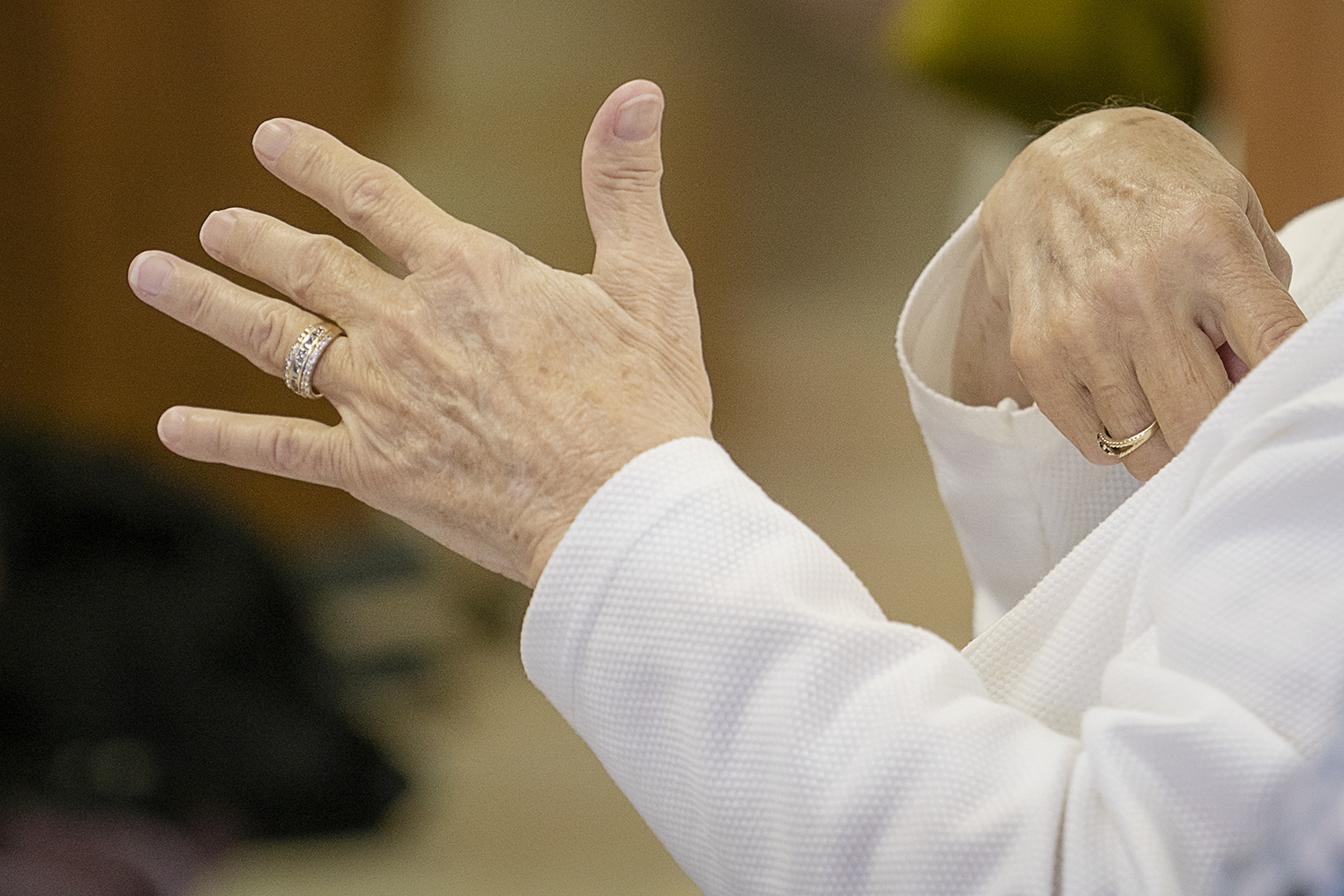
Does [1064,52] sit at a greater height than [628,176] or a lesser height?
lesser

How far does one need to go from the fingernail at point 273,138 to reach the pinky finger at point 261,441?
4.2 inches

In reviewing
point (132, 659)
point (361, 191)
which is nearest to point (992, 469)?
point (361, 191)

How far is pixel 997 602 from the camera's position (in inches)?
27.5

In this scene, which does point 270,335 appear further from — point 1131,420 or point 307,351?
point 1131,420

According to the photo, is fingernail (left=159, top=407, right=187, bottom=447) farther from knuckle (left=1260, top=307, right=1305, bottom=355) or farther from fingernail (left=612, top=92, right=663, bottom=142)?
knuckle (left=1260, top=307, right=1305, bottom=355)

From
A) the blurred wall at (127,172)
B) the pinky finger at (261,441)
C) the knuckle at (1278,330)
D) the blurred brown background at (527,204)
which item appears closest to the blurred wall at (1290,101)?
the blurred brown background at (527,204)

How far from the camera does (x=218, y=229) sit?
20.0 inches

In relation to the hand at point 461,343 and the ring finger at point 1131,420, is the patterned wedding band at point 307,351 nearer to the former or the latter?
the hand at point 461,343

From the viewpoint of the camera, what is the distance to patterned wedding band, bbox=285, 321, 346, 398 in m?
0.50

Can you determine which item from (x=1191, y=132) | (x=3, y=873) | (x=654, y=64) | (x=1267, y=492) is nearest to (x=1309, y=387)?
(x=1267, y=492)

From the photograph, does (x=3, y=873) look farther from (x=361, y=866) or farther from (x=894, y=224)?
(x=894, y=224)

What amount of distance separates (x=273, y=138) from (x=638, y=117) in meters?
0.15

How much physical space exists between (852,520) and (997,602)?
157cm

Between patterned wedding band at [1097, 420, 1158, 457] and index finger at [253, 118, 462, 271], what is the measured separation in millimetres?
273
